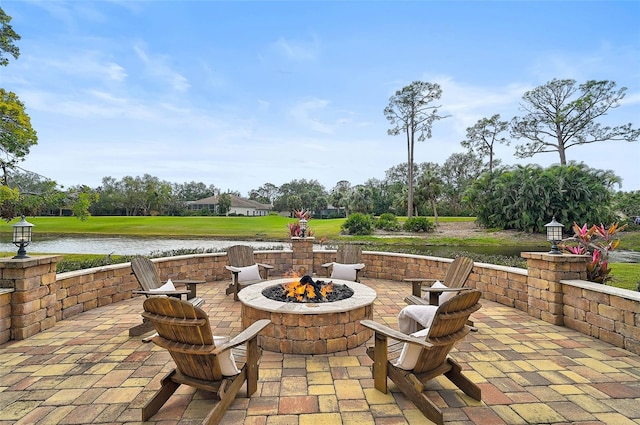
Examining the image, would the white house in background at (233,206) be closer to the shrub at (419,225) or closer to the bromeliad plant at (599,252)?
the shrub at (419,225)

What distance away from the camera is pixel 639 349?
113 inches

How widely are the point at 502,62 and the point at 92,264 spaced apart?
416 inches

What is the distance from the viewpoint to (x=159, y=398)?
6.37 ft

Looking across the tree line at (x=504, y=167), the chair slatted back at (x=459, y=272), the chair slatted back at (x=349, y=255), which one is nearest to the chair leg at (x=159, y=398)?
the chair slatted back at (x=459, y=272)

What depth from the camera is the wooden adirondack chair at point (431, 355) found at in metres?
1.92

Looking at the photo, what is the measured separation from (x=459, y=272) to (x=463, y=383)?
6.20 feet

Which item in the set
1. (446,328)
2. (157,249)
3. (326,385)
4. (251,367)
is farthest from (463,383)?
(157,249)

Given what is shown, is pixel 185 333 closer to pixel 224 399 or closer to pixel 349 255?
pixel 224 399

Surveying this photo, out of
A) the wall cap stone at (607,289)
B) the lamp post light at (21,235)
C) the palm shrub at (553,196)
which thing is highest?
the palm shrub at (553,196)

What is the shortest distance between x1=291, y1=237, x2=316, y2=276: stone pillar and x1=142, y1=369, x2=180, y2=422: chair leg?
464 centimetres

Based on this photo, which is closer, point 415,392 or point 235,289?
point 415,392

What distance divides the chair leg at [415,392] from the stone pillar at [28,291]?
3663 mm

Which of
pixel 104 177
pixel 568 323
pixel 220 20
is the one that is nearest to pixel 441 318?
pixel 568 323

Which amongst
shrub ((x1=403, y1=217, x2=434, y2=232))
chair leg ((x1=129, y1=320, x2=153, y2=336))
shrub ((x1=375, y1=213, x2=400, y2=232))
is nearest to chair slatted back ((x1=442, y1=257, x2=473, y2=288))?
chair leg ((x1=129, y1=320, x2=153, y2=336))
